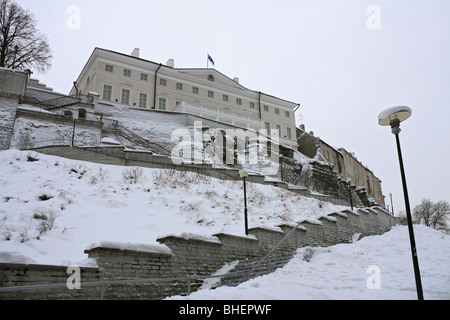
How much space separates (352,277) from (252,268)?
263cm

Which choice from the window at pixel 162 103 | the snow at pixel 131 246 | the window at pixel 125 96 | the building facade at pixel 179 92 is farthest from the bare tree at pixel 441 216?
the snow at pixel 131 246

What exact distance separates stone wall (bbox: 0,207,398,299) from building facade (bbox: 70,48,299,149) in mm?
27572

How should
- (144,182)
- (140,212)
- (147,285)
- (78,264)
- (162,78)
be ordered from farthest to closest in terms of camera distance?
1. (162,78)
2. (144,182)
3. (140,212)
4. (147,285)
5. (78,264)

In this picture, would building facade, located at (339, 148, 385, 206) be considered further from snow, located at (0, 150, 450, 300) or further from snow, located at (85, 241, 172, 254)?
snow, located at (85, 241, 172, 254)

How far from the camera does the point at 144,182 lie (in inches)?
727

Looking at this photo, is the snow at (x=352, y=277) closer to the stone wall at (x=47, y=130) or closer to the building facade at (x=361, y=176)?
the stone wall at (x=47, y=130)

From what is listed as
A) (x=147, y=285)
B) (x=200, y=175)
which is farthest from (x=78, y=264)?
(x=200, y=175)

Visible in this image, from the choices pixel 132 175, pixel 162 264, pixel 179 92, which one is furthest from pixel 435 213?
pixel 162 264

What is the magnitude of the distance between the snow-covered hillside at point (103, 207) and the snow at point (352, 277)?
2.97 m

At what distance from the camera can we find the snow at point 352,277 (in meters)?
7.95

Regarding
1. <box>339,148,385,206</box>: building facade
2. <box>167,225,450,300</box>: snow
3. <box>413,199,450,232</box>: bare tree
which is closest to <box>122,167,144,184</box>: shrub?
<box>167,225,450,300</box>: snow

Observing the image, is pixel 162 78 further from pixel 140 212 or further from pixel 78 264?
pixel 78 264

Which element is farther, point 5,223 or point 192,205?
point 192,205
